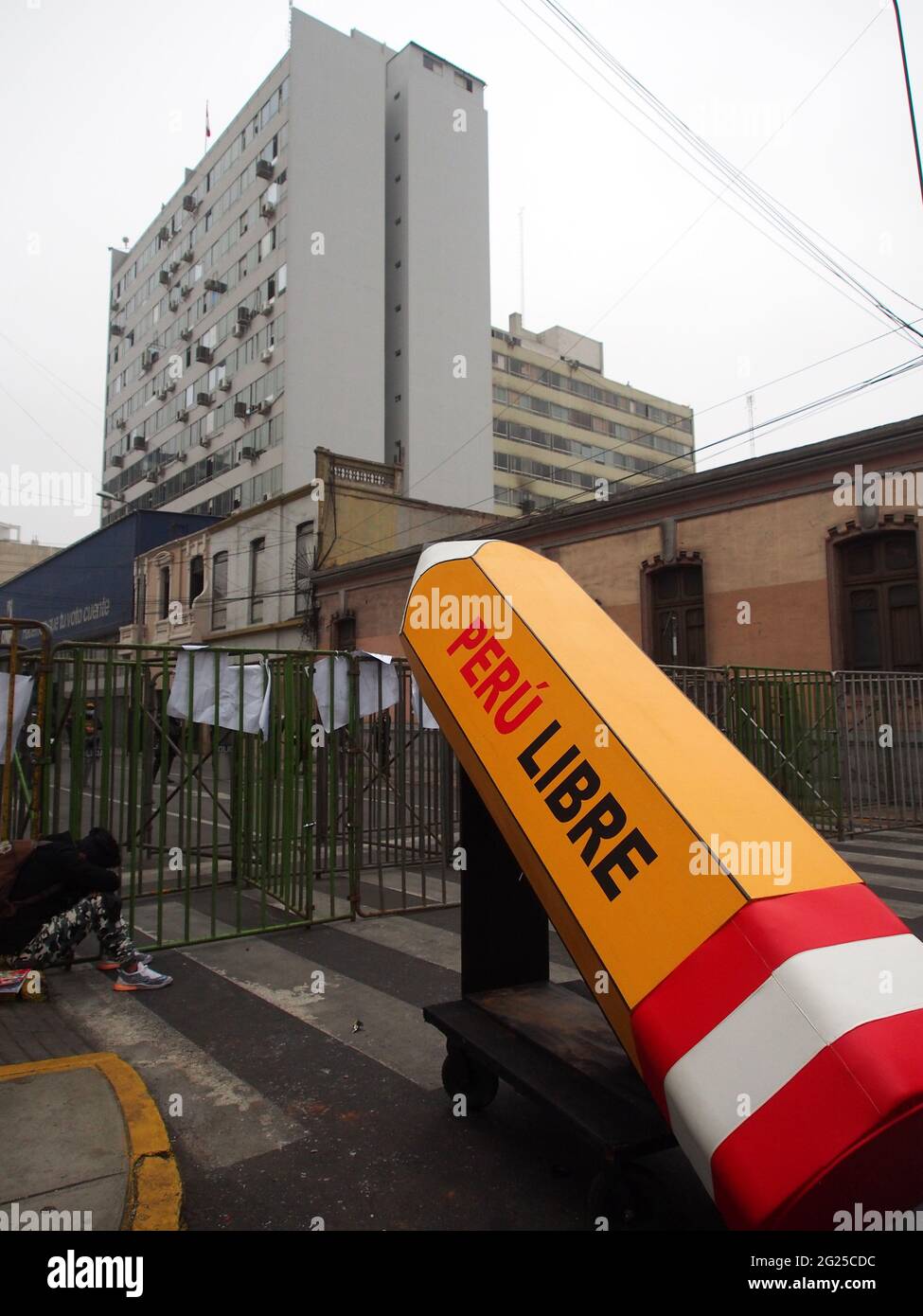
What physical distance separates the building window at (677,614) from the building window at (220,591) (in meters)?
20.6

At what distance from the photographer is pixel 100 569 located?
144ft

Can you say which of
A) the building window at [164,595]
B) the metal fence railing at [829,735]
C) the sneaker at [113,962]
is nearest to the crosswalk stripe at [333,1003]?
the sneaker at [113,962]

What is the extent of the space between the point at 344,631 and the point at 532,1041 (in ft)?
80.8

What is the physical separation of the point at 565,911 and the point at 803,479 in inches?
587

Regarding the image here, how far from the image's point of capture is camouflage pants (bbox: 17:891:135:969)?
5.52 metres

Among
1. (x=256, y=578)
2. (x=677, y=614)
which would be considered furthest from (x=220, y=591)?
(x=677, y=614)

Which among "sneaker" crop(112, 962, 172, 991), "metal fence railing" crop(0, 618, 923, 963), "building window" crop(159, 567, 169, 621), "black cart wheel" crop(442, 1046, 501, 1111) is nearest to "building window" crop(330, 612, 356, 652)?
"building window" crop(159, 567, 169, 621)

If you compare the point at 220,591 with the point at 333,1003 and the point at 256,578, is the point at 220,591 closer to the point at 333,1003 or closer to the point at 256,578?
the point at 256,578

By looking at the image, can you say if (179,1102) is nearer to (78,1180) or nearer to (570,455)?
(78,1180)

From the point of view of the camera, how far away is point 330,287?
43.0m

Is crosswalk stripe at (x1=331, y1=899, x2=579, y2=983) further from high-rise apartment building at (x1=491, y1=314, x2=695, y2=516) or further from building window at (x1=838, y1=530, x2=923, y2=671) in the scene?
high-rise apartment building at (x1=491, y1=314, x2=695, y2=516)

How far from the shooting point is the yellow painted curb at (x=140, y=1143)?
9.59 feet

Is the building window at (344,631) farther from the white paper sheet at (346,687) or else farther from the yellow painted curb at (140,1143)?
the yellow painted curb at (140,1143)
